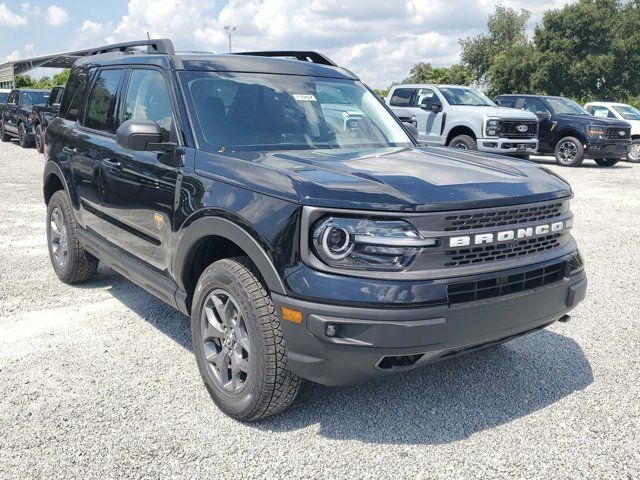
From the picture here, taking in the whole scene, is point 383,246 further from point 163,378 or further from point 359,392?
point 163,378

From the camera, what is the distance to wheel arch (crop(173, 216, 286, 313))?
9.39 feet

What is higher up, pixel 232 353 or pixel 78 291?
pixel 232 353

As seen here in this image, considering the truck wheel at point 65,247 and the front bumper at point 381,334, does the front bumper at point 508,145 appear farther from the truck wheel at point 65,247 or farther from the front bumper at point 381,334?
the front bumper at point 381,334

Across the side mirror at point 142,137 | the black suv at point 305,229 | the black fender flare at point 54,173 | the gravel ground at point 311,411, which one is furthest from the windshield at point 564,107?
the side mirror at point 142,137

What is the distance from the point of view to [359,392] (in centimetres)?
355

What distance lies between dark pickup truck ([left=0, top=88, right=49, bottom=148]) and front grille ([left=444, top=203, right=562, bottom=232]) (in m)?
18.9

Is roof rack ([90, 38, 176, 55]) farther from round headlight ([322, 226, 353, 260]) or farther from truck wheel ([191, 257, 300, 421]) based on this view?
round headlight ([322, 226, 353, 260])

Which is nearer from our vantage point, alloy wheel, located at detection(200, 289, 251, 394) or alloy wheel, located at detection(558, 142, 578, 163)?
alloy wheel, located at detection(200, 289, 251, 394)

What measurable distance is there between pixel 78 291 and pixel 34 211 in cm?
436

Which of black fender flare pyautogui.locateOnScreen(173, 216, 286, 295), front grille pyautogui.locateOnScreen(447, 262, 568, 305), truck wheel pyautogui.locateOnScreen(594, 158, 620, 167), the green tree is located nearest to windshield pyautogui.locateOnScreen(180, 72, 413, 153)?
black fender flare pyautogui.locateOnScreen(173, 216, 286, 295)

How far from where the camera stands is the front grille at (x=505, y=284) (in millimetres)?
2785

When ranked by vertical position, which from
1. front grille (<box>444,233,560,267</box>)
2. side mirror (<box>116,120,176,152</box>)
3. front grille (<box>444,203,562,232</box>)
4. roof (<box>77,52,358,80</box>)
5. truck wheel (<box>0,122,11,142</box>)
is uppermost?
roof (<box>77,52,358,80</box>)

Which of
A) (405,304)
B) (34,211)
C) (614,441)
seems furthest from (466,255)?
(34,211)

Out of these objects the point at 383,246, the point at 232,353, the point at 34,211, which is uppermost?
the point at 383,246
